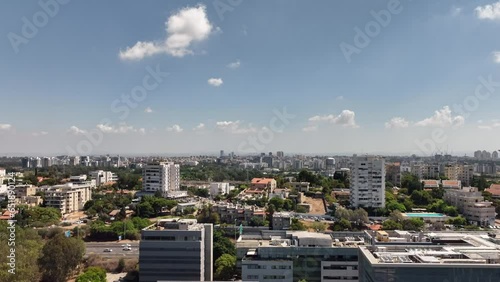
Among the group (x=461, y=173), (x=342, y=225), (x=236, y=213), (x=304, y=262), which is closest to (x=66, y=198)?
(x=236, y=213)

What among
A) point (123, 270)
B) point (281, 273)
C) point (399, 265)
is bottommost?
point (123, 270)

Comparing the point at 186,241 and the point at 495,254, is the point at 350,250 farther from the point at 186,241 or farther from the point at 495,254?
the point at 186,241

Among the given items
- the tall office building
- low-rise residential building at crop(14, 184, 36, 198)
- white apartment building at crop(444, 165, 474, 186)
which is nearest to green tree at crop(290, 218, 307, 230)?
the tall office building

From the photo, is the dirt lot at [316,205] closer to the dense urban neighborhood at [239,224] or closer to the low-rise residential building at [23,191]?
the dense urban neighborhood at [239,224]

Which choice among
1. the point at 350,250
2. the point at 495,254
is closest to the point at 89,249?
the point at 350,250

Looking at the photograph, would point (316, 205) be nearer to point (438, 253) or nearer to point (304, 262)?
point (304, 262)

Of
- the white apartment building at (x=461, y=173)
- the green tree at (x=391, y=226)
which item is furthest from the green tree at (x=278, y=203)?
the white apartment building at (x=461, y=173)

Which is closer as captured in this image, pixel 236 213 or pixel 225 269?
pixel 225 269
